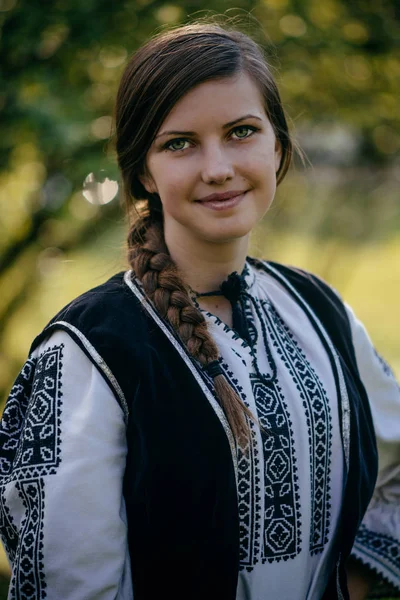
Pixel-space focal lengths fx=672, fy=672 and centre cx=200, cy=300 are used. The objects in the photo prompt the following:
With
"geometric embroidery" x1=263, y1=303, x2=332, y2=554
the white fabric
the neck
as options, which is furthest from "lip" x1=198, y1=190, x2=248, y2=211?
"geometric embroidery" x1=263, y1=303, x2=332, y2=554

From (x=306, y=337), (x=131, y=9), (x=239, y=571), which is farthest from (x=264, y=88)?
(x=131, y=9)

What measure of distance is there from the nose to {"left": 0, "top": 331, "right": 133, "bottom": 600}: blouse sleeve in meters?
0.47

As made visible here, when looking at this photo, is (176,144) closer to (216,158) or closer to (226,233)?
(216,158)

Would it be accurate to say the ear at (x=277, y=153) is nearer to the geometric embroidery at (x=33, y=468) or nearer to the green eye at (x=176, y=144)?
the green eye at (x=176, y=144)

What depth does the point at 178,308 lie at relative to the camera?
154 centimetres

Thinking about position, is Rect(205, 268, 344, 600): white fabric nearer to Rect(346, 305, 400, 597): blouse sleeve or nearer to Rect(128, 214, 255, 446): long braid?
Rect(128, 214, 255, 446): long braid

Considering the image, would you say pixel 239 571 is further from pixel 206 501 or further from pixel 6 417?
pixel 6 417

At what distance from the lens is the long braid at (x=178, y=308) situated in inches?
57.0

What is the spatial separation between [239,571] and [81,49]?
7.35 feet

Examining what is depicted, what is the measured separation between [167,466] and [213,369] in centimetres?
23

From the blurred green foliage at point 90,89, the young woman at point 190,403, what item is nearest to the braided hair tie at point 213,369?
the young woman at point 190,403

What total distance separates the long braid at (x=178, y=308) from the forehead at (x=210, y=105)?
31 centimetres

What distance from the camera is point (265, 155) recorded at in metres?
1.58

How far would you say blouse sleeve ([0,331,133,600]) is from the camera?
1338mm
